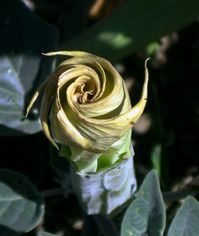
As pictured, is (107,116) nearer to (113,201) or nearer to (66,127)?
(66,127)

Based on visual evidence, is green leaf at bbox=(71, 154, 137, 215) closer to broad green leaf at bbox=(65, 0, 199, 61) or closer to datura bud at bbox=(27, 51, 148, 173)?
datura bud at bbox=(27, 51, 148, 173)

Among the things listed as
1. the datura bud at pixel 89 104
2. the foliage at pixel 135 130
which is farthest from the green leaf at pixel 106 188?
the datura bud at pixel 89 104

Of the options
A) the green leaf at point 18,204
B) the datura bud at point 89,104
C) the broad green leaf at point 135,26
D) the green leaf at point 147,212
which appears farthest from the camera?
the broad green leaf at point 135,26

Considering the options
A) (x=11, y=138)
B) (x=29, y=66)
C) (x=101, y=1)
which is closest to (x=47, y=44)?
(x=29, y=66)

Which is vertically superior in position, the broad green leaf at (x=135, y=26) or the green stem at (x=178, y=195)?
the broad green leaf at (x=135, y=26)

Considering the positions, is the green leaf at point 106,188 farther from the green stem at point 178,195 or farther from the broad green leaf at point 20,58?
the broad green leaf at point 20,58

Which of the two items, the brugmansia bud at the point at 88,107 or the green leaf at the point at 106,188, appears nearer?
the brugmansia bud at the point at 88,107

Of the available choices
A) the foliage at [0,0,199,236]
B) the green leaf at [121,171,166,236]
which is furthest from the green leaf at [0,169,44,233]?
the green leaf at [121,171,166,236]
